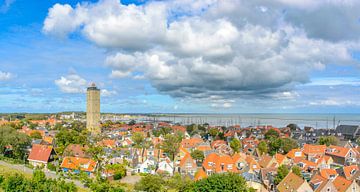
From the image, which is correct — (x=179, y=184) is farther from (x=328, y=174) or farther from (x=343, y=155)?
(x=343, y=155)

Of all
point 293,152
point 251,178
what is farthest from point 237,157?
point 293,152

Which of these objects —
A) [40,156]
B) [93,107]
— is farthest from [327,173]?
[93,107]

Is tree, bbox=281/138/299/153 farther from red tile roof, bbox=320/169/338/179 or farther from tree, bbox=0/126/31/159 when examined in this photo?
tree, bbox=0/126/31/159

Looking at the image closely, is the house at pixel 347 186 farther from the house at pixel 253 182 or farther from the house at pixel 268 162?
the house at pixel 268 162

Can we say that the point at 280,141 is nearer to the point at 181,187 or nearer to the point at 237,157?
the point at 237,157

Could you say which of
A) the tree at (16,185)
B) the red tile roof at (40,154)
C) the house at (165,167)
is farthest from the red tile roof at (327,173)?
the red tile roof at (40,154)
